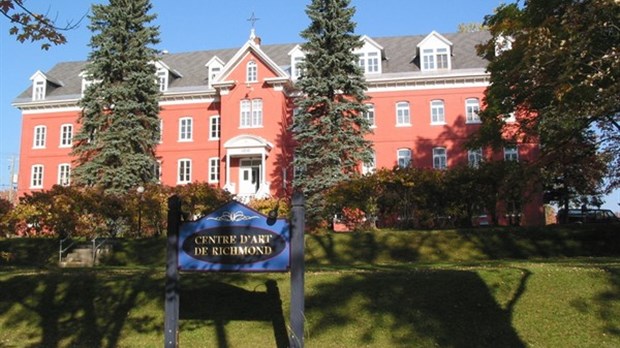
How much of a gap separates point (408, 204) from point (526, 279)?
11184mm

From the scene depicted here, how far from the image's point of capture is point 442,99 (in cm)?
3566

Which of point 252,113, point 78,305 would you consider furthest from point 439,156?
point 78,305

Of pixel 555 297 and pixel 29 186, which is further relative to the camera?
pixel 29 186

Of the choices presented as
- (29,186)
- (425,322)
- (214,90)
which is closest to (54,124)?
(29,186)

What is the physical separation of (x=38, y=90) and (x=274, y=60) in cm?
1828

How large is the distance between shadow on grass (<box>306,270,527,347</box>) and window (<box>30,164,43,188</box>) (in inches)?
1486

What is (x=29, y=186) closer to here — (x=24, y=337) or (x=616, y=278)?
(x=24, y=337)

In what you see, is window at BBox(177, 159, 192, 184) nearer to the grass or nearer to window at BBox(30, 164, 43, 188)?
window at BBox(30, 164, 43, 188)

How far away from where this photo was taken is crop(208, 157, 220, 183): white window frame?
1501 inches

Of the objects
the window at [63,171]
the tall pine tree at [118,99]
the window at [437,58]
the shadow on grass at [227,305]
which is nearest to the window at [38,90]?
the window at [63,171]

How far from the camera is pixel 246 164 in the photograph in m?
36.9

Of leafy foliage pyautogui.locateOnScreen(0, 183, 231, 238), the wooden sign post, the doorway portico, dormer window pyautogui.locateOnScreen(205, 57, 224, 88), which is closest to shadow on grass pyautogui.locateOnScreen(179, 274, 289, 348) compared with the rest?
the wooden sign post

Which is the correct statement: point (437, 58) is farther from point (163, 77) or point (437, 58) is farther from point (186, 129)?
point (163, 77)

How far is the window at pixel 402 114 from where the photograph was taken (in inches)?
1422
